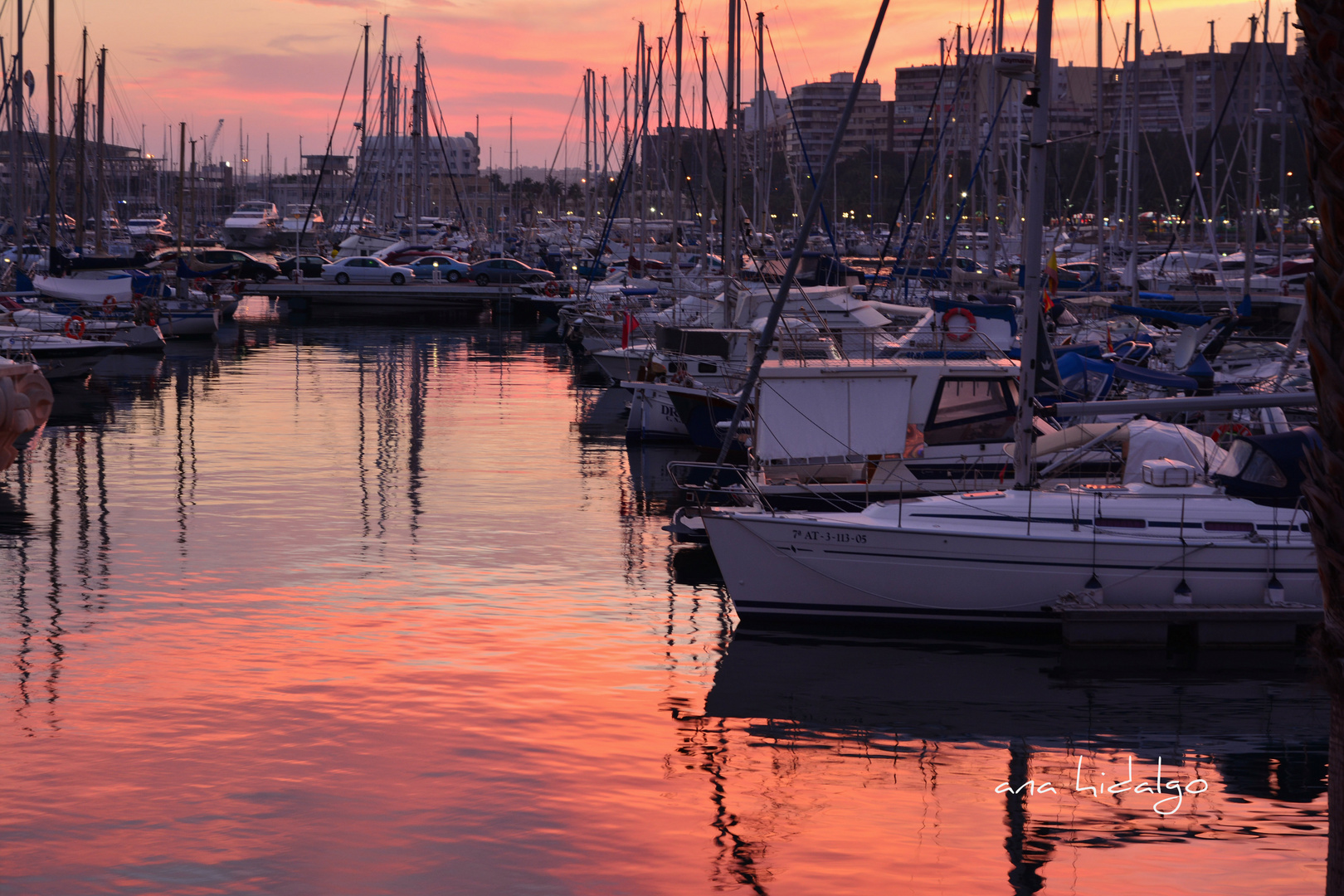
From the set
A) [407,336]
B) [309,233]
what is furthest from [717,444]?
[309,233]

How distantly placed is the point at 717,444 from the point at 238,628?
1308cm

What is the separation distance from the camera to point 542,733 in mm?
11914

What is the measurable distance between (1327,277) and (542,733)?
29.3ft

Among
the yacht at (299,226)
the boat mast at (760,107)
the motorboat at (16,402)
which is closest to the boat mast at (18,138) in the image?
the boat mast at (760,107)

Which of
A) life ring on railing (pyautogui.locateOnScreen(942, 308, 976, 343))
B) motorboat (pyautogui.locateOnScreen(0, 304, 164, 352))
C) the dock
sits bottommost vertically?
the dock

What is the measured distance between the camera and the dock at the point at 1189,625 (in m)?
14.2

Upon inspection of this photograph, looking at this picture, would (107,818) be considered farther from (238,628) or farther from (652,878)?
(238,628)

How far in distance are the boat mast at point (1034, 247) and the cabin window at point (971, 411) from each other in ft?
10.5

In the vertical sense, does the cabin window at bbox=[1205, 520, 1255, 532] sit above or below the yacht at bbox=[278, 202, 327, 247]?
below

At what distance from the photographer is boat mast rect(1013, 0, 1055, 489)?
1460cm

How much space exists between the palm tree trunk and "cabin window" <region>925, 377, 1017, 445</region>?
557 inches

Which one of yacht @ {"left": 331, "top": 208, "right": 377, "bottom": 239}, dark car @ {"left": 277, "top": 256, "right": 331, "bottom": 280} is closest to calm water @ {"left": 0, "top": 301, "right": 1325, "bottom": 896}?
dark car @ {"left": 277, "top": 256, "right": 331, "bottom": 280}

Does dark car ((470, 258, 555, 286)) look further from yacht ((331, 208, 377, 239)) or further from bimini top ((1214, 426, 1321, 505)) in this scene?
bimini top ((1214, 426, 1321, 505))

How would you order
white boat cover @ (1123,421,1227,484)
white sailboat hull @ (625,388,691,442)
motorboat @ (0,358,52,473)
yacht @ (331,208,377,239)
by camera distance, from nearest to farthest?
motorboat @ (0,358,52,473), white boat cover @ (1123,421,1227,484), white sailboat hull @ (625,388,691,442), yacht @ (331,208,377,239)
